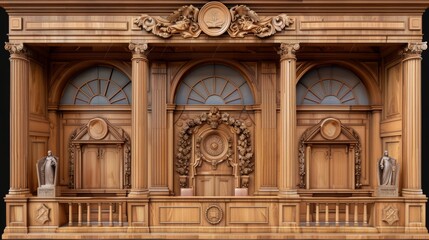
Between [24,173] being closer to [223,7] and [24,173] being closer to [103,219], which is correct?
[103,219]

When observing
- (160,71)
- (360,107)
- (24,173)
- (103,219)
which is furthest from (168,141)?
(360,107)

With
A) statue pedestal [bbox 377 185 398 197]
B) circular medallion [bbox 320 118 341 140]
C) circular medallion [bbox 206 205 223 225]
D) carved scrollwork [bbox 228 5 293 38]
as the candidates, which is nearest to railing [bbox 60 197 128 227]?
circular medallion [bbox 206 205 223 225]

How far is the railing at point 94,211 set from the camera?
1212cm

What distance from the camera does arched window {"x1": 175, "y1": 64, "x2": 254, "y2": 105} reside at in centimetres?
1402

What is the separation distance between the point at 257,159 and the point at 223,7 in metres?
4.56

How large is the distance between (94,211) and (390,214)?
8.15m

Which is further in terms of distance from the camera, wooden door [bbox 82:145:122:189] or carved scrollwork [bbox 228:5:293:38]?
wooden door [bbox 82:145:122:189]

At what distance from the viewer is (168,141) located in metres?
13.7

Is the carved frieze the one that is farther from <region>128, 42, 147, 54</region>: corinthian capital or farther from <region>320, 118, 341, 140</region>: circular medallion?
<region>320, 118, 341, 140</region>: circular medallion

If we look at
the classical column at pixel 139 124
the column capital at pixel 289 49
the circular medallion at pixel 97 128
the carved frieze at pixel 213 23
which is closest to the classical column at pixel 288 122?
the column capital at pixel 289 49

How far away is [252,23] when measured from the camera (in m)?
11.9

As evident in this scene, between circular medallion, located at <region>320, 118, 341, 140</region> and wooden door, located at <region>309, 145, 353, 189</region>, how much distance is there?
1.09ft

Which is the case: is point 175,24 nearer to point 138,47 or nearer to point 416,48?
point 138,47

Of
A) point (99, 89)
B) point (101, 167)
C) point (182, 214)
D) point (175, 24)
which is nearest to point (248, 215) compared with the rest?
point (182, 214)
